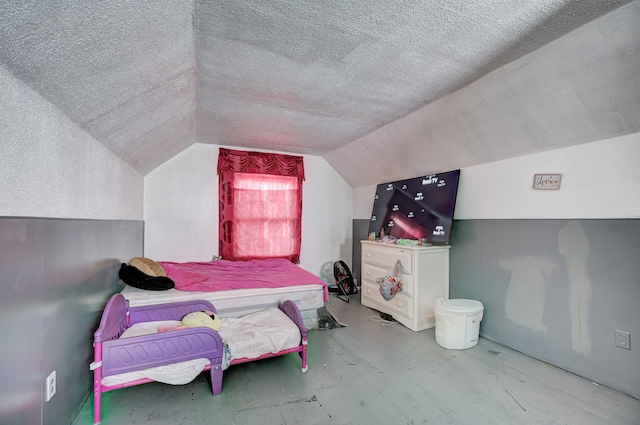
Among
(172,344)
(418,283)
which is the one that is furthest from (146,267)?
(418,283)

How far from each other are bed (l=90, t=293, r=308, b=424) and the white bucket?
141 centimetres

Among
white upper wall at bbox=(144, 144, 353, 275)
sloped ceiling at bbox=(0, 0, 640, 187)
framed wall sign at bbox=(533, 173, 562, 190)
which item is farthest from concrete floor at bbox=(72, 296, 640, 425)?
white upper wall at bbox=(144, 144, 353, 275)

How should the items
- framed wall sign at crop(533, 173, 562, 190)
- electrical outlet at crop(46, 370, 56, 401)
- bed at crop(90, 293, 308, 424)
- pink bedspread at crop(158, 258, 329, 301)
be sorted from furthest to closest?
pink bedspread at crop(158, 258, 329, 301) → framed wall sign at crop(533, 173, 562, 190) → bed at crop(90, 293, 308, 424) → electrical outlet at crop(46, 370, 56, 401)

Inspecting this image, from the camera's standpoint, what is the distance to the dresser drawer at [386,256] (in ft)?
10.9

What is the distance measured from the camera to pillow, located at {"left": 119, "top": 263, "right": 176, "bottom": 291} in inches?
105

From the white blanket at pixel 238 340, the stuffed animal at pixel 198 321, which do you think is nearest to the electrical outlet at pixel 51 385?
the white blanket at pixel 238 340

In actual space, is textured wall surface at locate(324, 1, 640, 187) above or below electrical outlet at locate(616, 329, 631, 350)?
above

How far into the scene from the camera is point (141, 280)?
2680mm

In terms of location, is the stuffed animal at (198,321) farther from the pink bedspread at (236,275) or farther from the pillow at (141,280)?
the pillow at (141,280)

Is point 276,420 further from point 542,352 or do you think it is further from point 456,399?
point 542,352

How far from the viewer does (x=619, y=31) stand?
1.56 metres

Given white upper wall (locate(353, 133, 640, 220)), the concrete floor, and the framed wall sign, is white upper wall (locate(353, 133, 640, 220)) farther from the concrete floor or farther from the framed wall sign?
the concrete floor

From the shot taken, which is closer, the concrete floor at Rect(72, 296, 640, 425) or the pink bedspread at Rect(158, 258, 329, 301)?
the concrete floor at Rect(72, 296, 640, 425)

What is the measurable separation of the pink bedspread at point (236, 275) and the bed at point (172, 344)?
0.41 metres
